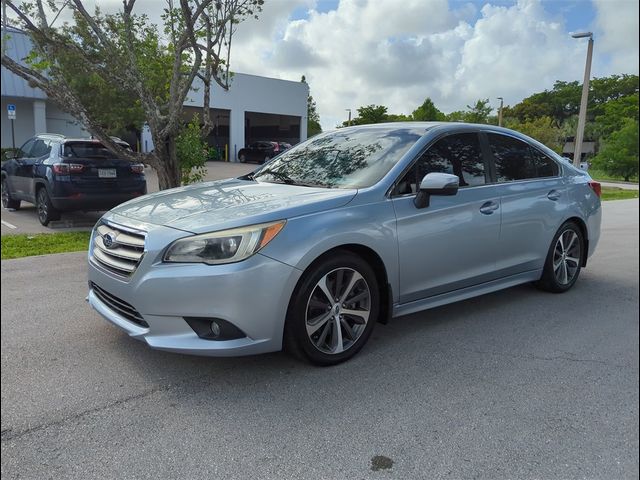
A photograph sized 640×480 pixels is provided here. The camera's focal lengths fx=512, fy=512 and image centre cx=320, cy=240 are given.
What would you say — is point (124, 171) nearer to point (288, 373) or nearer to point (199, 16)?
point (199, 16)

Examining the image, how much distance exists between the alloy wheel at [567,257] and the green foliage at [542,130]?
0.85 m

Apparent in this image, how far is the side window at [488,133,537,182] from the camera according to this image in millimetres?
4402

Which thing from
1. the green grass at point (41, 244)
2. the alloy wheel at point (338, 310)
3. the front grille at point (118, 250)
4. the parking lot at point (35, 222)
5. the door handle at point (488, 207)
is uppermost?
the door handle at point (488, 207)

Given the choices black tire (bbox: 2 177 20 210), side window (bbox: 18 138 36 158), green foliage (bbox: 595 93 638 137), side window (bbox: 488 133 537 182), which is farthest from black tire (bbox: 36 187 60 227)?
green foliage (bbox: 595 93 638 137)

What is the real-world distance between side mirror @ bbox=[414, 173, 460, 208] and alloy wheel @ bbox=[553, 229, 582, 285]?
1791 millimetres

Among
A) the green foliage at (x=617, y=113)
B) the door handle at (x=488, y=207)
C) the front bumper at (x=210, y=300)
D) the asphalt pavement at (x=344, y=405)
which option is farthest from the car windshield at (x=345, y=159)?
the green foliage at (x=617, y=113)

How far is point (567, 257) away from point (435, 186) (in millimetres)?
2205

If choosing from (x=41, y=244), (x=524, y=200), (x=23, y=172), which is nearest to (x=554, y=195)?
(x=524, y=200)

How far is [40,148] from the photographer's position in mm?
9219

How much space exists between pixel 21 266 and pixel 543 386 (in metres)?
5.53

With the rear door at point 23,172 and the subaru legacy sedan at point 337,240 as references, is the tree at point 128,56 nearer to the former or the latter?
the rear door at point 23,172

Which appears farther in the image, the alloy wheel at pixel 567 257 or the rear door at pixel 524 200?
the alloy wheel at pixel 567 257

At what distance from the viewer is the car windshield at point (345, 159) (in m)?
3.74

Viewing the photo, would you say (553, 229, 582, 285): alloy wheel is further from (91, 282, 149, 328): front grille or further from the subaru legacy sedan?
(91, 282, 149, 328): front grille
